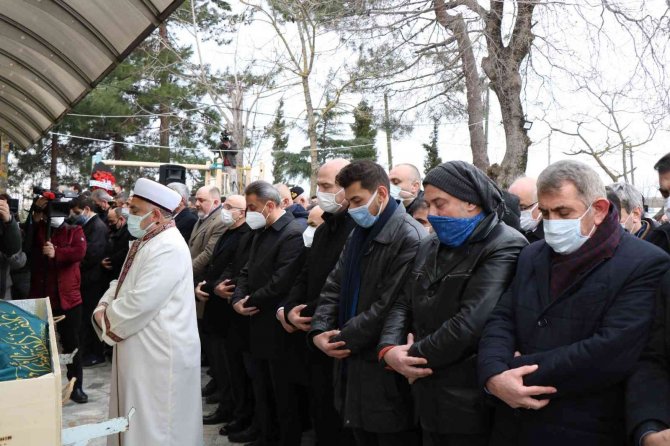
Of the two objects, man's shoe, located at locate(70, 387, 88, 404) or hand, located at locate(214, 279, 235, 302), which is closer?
hand, located at locate(214, 279, 235, 302)

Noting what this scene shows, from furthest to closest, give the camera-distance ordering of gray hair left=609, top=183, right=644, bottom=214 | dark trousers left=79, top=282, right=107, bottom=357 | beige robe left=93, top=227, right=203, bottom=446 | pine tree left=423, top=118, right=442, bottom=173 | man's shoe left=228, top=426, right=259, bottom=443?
1. pine tree left=423, top=118, right=442, bottom=173
2. dark trousers left=79, top=282, right=107, bottom=357
3. man's shoe left=228, top=426, right=259, bottom=443
4. gray hair left=609, top=183, right=644, bottom=214
5. beige robe left=93, top=227, right=203, bottom=446

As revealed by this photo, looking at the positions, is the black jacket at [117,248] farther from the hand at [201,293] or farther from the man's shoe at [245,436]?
the man's shoe at [245,436]

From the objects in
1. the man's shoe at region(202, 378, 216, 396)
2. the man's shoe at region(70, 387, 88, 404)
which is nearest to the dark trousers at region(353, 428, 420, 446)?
the man's shoe at region(202, 378, 216, 396)

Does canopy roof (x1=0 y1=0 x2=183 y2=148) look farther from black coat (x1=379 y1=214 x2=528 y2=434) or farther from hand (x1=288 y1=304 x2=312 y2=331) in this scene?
black coat (x1=379 y1=214 x2=528 y2=434)

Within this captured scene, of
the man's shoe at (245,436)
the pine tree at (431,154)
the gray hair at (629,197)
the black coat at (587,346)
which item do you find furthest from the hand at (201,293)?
the pine tree at (431,154)

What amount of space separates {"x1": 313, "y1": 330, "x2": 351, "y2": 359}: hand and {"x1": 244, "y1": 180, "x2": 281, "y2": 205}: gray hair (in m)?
1.84

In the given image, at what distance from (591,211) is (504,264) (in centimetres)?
50

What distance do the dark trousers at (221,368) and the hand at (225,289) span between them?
629 mm

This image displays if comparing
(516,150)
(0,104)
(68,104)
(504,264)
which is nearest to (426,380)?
(504,264)

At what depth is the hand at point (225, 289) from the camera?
575 cm

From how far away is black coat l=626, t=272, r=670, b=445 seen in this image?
228 cm

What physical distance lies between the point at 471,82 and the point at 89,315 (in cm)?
934

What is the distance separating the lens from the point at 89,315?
27.9ft

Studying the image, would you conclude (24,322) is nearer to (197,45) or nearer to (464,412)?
(464,412)
